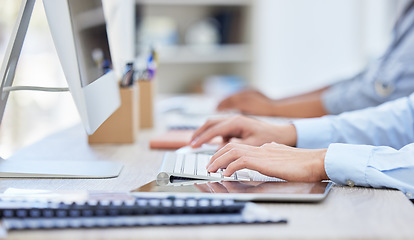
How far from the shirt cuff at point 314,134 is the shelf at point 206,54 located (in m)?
2.40

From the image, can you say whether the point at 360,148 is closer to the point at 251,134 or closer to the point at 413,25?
the point at 251,134

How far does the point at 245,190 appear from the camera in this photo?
2.62 ft

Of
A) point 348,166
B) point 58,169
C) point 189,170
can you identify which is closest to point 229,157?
point 189,170

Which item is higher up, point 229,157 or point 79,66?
point 79,66

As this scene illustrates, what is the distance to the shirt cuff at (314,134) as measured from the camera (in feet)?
3.85

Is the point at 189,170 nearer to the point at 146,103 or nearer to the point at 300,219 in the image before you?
the point at 300,219

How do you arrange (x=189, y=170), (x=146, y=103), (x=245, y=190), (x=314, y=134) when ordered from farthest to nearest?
(x=146, y=103) < (x=314, y=134) < (x=189, y=170) < (x=245, y=190)

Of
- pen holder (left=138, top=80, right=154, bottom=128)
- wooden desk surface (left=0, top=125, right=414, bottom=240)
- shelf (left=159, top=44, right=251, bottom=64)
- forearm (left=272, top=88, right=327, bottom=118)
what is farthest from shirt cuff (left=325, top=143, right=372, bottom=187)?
shelf (left=159, top=44, right=251, bottom=64)

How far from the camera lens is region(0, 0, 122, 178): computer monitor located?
0.82 meters

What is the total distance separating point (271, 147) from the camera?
92 centimetres

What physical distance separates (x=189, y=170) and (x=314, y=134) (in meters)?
0.37

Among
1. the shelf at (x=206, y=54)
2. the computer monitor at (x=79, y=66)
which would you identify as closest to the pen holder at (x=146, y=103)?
the computer monitor at (x=79, y=66)

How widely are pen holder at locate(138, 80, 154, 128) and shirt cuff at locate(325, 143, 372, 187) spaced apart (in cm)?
75

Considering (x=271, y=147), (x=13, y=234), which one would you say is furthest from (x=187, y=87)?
(x=13, y=234)
